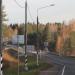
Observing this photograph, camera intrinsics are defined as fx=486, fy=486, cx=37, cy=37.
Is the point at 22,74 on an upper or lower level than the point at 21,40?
lower

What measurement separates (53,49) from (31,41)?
23.4ft

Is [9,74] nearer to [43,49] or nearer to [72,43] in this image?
[72,43]

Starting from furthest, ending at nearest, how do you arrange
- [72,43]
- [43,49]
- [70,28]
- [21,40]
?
1. [70,28]
2. [43,49]
3. [72,43]
4. [21,40]

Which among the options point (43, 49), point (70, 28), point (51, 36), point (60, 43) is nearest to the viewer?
point (60, 43)

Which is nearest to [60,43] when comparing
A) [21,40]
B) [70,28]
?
[70,28]

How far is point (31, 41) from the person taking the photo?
144125 millimetres

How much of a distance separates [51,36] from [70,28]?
1513 centimetres

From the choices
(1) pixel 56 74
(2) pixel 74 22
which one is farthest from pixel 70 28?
(1) pixel 56 74

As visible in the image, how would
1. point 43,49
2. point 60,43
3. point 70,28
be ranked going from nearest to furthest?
point 60,43 → point 43,49 → point 70,28

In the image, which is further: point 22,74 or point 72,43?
point 72,43

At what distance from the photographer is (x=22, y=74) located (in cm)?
4722

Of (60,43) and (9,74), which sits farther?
(60,43)

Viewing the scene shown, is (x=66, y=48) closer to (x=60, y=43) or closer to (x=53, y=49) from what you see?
(x=60, y=43)

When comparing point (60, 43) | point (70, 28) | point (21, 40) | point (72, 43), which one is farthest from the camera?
point (70, 28)
